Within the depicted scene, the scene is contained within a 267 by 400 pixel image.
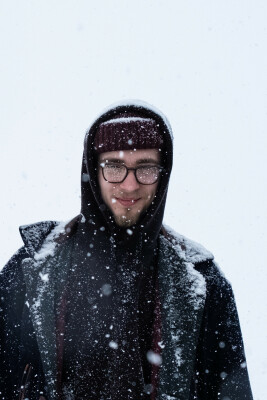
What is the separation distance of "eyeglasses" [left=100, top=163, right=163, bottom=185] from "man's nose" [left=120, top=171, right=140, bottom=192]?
0.02 m

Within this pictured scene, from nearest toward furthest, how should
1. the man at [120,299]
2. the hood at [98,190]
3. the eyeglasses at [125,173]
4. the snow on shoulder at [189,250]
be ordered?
the man at [120,299] → the eyeglasses at [125,173] → the hood at [98,190] → the snow on shoulder at [189,250]

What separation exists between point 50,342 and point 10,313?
0.99 ft

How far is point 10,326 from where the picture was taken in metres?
2.17

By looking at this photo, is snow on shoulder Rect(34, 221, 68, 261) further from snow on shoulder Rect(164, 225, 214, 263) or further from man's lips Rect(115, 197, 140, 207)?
snow on shoulder Rect(164, 225, 214, 263)

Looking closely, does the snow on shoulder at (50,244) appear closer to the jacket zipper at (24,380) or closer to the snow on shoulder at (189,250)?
the jacket zipper at (24,380)

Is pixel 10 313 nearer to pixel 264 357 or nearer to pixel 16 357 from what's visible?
pixel 16 357

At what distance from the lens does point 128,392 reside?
6.68 ft

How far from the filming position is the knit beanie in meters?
2.26

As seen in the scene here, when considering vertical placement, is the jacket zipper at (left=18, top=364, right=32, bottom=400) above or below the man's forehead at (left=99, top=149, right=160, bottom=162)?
below

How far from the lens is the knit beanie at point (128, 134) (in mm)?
2262

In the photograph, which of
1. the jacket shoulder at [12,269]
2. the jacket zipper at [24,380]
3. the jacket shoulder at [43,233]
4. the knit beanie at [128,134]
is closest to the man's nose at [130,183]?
the knit beanie at [128,134]

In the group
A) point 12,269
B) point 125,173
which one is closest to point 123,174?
point 125,173

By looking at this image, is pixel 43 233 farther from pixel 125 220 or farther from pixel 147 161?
pixel 147 161

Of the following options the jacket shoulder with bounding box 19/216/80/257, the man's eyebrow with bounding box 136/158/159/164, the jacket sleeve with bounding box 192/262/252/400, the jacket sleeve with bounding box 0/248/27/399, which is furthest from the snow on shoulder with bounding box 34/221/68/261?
the jacket sleeve with bounding box 192/262/252/400
